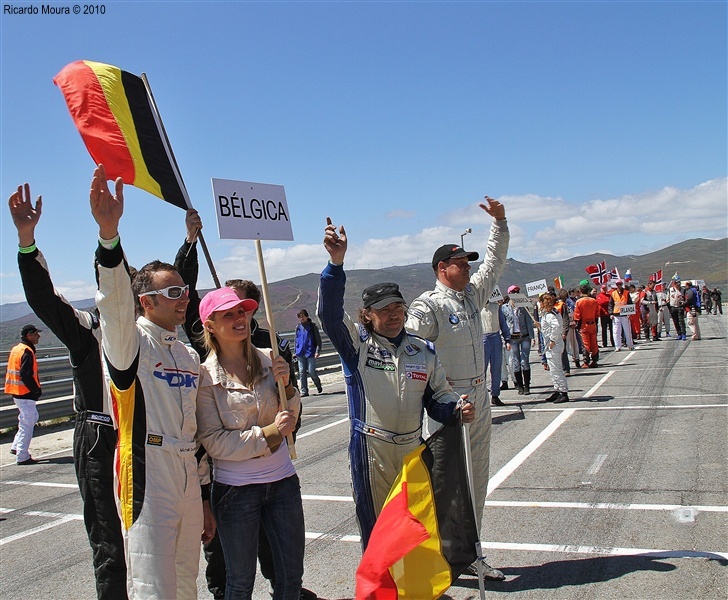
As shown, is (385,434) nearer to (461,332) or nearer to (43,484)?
(461,332)

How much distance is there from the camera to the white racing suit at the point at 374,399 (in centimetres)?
371

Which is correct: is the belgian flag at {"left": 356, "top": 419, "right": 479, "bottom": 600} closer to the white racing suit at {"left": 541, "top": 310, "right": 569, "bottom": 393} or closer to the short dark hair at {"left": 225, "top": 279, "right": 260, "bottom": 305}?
the short dark hair at {"left": 225, "top": 279, "right": 260, "bottom": 305}

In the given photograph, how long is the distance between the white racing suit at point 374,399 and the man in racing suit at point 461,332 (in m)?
0.74

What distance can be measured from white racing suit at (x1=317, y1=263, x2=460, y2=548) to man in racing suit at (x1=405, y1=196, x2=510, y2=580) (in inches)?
29.1

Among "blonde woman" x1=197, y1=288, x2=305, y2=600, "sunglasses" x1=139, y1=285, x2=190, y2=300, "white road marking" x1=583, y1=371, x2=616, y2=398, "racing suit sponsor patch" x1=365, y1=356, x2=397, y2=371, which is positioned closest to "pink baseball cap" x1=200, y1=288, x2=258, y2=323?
"blonde woman" x1=197, y1=288, x2=305, y2=600

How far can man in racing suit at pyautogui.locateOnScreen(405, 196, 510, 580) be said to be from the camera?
4.54 metres

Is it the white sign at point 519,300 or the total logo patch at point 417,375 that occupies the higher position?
the white sign at point 519,300

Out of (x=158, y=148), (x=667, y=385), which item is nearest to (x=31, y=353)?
(x=158, y=148)

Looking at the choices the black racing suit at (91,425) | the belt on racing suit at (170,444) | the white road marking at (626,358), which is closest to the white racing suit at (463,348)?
the belt on racing suit at (170,444)

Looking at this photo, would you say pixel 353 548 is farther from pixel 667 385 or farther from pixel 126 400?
pixel 667 385

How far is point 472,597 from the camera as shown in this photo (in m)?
4.15

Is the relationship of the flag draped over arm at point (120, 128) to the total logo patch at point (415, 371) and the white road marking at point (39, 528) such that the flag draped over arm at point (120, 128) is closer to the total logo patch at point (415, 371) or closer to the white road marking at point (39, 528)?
the total logo patch at point (415, 371)

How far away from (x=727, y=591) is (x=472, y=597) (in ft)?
4.98

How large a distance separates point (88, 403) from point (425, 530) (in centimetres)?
191
